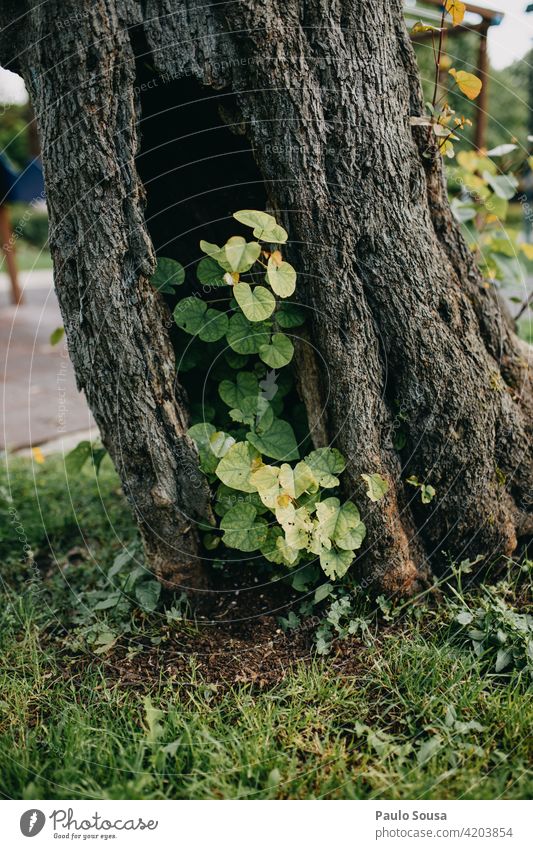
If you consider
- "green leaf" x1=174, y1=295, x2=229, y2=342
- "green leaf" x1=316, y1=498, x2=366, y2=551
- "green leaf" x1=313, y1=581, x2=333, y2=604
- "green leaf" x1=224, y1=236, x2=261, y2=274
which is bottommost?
"green leaf" x1=313, y1=581, x2=333, y2=604

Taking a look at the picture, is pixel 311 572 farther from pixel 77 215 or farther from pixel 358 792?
pixel 77 215

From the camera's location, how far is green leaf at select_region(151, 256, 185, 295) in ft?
6.44

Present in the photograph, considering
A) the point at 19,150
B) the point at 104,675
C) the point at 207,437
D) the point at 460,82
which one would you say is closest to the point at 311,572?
the point at 207,437

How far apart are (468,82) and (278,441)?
49.3 inches

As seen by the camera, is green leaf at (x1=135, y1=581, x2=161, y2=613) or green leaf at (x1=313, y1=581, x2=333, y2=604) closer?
green leaf at (x1=313, y1=581, x2=333, y2=604)

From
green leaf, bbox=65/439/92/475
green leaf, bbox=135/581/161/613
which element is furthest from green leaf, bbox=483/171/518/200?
green leaf, bbox=135/581/161/613

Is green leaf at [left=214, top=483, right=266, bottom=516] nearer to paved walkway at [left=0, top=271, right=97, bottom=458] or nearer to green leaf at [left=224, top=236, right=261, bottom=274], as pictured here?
green leaf at [left=224, top=236, right=261, bottom=274]

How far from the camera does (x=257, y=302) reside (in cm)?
182

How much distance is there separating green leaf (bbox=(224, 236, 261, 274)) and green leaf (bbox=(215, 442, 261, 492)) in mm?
532

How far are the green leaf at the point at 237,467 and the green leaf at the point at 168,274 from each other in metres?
0.52

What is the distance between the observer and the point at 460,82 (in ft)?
6.61

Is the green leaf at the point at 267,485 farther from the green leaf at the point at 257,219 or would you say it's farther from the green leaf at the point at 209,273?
the green leaf at the point at 257,219

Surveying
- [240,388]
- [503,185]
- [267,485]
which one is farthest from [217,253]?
[503,185]

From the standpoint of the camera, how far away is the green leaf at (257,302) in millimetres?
1797
